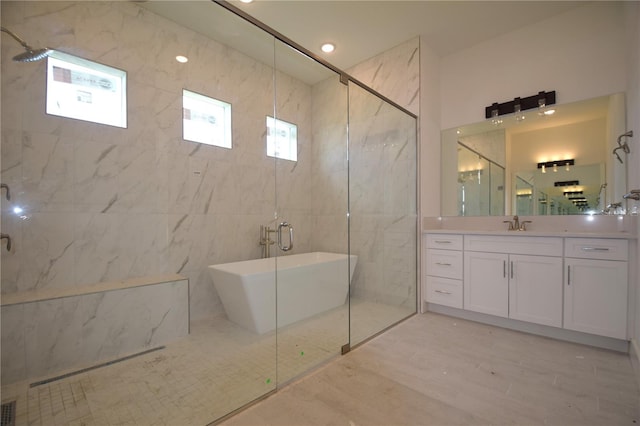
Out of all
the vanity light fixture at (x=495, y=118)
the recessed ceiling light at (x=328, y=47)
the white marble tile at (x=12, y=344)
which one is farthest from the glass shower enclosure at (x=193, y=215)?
the vanity light fixture at (x=495, y=118)

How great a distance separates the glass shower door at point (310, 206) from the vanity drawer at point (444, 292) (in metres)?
0.94

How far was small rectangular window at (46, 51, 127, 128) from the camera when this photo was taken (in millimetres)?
2068

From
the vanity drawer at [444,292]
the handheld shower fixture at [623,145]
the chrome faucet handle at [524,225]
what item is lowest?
the vanity drawer at [444,292]

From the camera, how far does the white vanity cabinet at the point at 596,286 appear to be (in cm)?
215

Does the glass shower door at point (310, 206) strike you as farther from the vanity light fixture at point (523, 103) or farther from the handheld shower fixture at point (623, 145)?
the handheld shower fixture at point (623, 145)

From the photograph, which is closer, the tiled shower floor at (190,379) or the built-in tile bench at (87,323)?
the tiled shower floor at (190,379)

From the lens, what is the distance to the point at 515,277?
8.56 ft

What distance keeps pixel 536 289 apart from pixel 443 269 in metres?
0.80

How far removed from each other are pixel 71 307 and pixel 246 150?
203 centimetres

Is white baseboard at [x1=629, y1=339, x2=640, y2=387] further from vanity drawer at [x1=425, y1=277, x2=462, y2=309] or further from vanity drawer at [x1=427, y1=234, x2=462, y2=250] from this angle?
vanity drawer at [x1=427, y1=234, x2=462, y2=250]

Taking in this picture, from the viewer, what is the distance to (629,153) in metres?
2.32

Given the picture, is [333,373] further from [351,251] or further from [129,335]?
[129,335]

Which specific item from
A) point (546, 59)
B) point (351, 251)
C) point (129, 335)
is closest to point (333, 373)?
point (351, 251)

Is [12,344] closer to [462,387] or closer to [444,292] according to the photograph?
[462,387]
